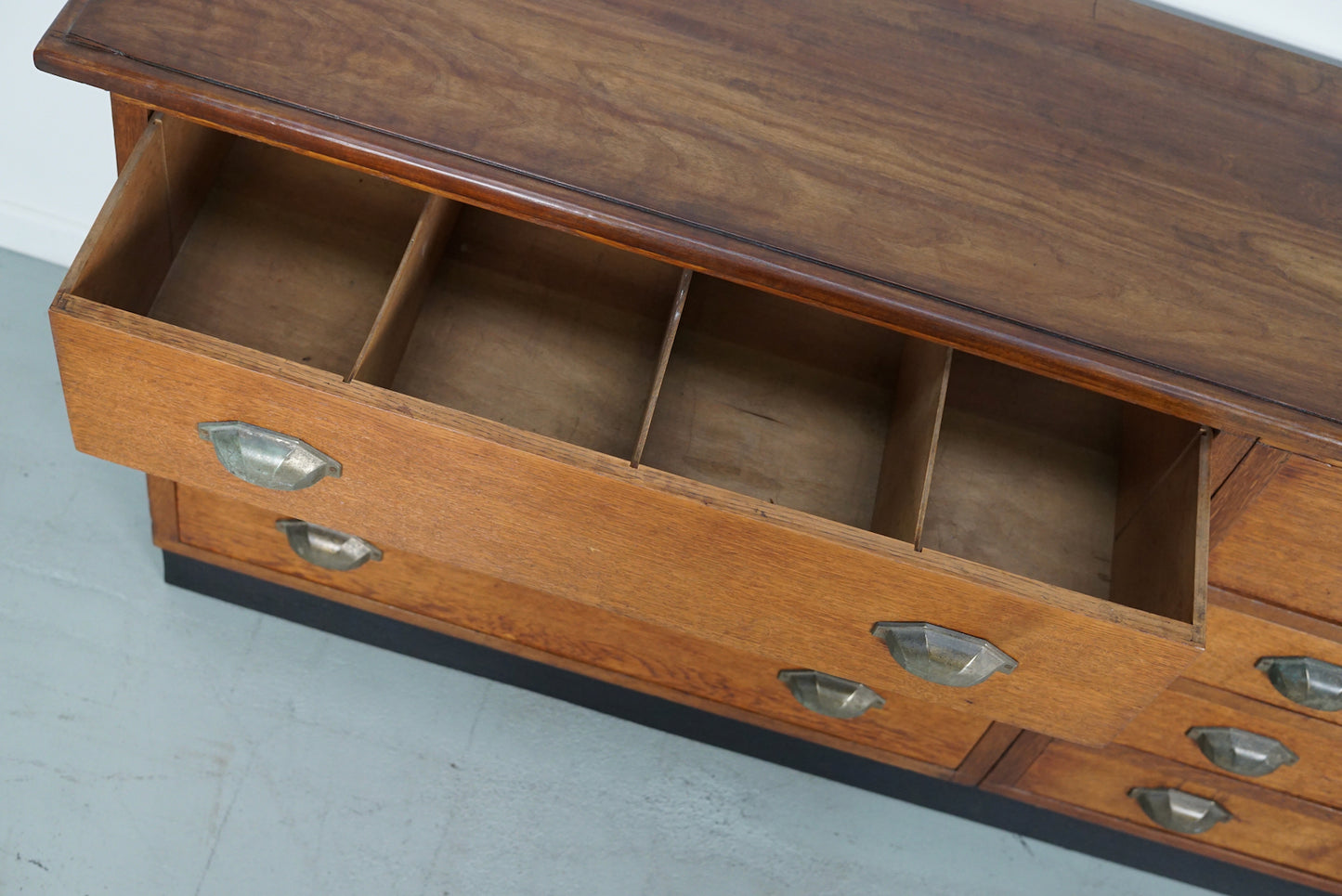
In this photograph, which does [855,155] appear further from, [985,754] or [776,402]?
[985,754]

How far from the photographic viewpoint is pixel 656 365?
1.01 m

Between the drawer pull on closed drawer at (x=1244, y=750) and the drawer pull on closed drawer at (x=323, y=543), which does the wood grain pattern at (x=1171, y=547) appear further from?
the drawer pull on closed drawer at (x=323, y=543)

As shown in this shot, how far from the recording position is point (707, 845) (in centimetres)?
118

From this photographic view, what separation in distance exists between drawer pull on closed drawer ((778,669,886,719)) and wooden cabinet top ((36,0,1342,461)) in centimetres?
37

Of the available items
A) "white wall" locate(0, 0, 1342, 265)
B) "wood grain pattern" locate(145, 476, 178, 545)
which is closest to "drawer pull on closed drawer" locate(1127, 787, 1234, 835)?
"white wall" locate(0, 0, 1342, 265)

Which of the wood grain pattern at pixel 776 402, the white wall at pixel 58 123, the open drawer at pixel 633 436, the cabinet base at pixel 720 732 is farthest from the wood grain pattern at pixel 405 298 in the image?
the white wall at pixel 58 123

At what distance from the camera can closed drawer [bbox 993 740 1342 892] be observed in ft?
3.67

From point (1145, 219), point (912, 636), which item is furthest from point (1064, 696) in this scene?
point (1145, 219)

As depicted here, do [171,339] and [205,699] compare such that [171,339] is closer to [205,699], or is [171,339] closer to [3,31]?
[205,699]

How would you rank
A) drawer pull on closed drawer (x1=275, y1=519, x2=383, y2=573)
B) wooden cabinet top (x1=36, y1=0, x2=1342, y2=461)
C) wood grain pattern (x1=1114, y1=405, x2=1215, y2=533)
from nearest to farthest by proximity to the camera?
1. wooden cabinet top (x1=36, y1=0, x2=1342, y2=461)
2. wood grain pattern (x1=1114, y1=405, x2=1215, y2=533)
3. drawer pull on closed drawer (x1=275, y1=519, x2=383, y2=573)

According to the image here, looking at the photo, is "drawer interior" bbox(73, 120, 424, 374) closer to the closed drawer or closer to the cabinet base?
the cabinet base

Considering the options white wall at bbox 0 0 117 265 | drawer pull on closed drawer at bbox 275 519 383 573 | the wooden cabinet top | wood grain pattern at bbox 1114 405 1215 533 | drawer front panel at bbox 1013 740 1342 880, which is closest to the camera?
the wooden cabinet top

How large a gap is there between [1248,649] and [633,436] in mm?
571

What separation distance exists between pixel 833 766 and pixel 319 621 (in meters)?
0.57
